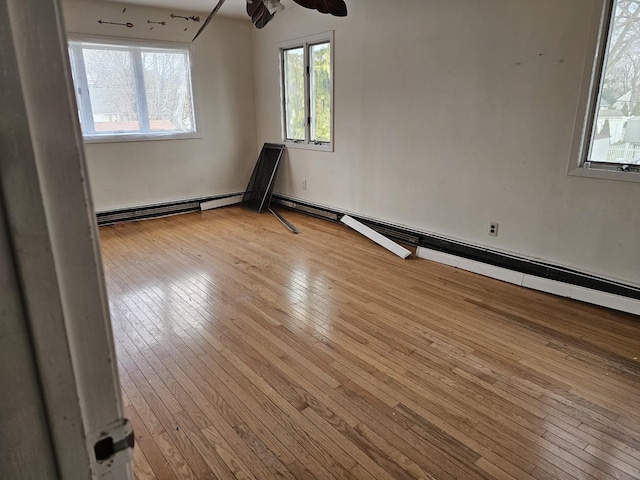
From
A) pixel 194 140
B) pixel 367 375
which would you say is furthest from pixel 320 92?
pixel 367 375

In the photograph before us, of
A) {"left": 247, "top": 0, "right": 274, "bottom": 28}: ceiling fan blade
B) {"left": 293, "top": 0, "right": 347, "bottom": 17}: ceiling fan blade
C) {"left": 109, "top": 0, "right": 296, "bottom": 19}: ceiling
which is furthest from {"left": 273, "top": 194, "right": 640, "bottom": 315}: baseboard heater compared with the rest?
{"left": 109, "top": 0, "right": 296, "bottom": 19}: ceiling

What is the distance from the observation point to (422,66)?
3.87 meters

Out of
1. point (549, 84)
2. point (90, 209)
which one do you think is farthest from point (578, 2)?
point (90, 209)

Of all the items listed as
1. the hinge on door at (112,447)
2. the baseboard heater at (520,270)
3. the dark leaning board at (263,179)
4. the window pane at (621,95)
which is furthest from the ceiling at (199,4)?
the hinge on door at (112,447)

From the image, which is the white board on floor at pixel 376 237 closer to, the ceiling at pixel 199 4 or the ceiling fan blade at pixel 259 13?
the ceiling fan blade at pixel 259 13

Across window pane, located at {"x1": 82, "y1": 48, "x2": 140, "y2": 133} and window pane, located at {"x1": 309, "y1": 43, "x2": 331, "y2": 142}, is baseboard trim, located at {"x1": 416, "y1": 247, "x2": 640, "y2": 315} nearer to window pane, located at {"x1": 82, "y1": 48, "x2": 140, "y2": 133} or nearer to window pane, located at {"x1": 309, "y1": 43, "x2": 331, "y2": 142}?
window pane, located at {"x1": 309, "y1": 43, "x2": 331, "y2": 142}

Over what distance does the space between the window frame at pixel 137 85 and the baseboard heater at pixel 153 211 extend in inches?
33.0

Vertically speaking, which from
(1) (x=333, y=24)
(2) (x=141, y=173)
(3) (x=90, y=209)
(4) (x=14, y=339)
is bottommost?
(2) (x=141, y=173)

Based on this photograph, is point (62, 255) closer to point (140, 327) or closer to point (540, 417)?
point (540, 417)

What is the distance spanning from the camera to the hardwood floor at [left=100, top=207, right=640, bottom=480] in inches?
69.0

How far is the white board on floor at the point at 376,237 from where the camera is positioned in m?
4.09

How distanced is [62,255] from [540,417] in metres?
2.17

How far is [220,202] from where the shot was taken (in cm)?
603

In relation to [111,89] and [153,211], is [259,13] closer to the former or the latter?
[111,89]
